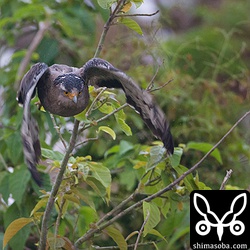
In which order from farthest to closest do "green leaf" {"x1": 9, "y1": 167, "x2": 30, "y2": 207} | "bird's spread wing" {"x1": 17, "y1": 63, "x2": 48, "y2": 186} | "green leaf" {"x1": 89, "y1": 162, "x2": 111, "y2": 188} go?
"green leaf" {"x1": 9, "y1": 167, "x2": 30, "y2": 207} < "green leaf" {"x1": 89, "y1": 162, "x2": 111, "y2": 188} < "bird's spread wing" {"x1": 17, "y1": 63, "x2": 48, "y2": 186}

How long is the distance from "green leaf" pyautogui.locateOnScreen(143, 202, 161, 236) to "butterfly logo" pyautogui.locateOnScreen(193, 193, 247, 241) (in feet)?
0.68

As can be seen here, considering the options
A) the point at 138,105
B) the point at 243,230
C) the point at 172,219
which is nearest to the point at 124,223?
the point at 172,219

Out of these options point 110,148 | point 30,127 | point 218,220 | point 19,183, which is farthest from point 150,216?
point 110,148

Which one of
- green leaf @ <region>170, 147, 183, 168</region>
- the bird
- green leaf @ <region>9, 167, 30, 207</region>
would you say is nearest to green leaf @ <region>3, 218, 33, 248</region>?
the bird

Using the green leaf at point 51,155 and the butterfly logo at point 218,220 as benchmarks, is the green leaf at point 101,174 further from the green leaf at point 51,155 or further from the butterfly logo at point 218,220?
the butterfly logo at point 218,220

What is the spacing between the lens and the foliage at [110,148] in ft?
6.26

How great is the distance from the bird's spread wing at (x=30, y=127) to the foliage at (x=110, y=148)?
0.06 metres

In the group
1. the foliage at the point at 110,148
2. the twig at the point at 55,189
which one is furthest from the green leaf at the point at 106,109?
the twig at the point at 55,189

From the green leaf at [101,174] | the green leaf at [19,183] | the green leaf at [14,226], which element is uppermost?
the green leaf at [101,174]

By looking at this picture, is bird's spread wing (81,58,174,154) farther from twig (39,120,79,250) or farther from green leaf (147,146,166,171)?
twig (39,120,79,250)

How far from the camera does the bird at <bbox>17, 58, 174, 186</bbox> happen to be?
186cm

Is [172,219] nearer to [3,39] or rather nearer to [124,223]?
[124,223]

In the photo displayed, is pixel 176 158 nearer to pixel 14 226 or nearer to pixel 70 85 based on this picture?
pixel 70 85

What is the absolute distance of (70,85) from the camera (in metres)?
1.93
